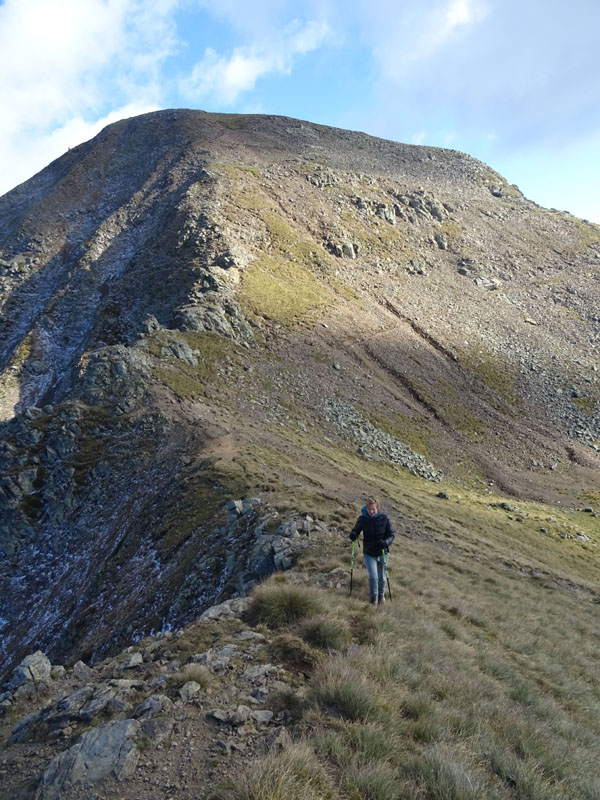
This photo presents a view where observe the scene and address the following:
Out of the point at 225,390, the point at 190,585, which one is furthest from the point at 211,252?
the point at 190,585

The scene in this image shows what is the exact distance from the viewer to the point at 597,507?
120 feet

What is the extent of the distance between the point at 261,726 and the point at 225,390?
92.8 ft

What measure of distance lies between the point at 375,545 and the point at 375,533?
0.31 metres

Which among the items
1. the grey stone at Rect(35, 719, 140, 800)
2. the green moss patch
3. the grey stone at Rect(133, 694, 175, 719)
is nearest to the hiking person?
the grey stone at Rect(133, 694, 175, 719)

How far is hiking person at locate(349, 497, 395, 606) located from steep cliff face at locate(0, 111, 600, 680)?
390 centimetres

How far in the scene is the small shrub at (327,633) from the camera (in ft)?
28.7

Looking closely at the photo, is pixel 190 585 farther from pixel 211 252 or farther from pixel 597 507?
pixel 211 252

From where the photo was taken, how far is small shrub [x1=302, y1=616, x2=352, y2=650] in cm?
873

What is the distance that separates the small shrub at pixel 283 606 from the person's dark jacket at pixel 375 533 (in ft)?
6.18

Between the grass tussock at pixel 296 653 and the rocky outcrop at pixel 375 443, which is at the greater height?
the rocky outcrop at pixel 375 443

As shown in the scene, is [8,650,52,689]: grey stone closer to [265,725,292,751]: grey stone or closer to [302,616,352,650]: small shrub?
[302,616,352,650]: small shrub

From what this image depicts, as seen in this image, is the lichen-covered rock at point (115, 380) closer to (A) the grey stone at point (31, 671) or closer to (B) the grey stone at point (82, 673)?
(A) the grey stone at point (31, 671)

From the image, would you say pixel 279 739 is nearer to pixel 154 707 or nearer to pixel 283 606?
pixel 154 707

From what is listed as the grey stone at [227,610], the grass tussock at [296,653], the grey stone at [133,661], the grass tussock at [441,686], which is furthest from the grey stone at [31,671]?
the grass tussock at [296,653]
